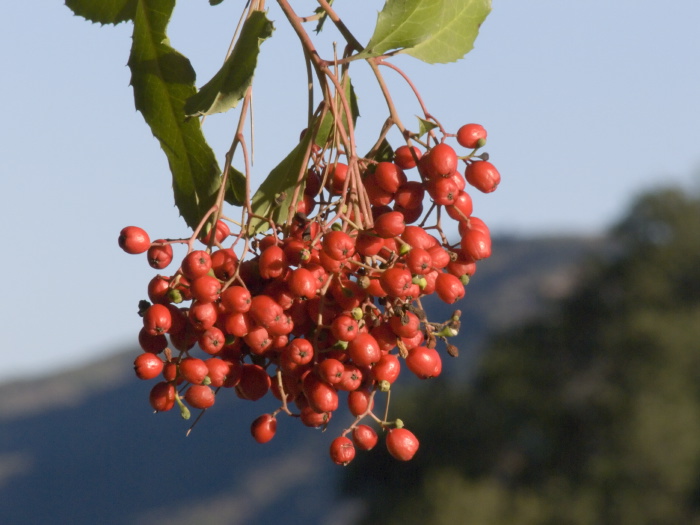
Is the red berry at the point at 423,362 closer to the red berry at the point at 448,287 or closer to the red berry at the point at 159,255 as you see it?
the red berry at the point at 448,287

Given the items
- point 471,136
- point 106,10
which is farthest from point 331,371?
point 106,10

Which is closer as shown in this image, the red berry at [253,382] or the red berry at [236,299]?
the red berry at [236,299]

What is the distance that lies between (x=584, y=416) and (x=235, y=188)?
47997 mm

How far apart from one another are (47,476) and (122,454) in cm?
729

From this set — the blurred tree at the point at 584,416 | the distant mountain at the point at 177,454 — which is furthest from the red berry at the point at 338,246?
the distant mountain at the point at 177,454

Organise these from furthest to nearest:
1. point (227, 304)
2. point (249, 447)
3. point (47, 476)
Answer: point (47, 476)
point (249, 447)
point (227, 304)

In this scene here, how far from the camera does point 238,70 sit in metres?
2.27

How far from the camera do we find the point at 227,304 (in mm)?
2146

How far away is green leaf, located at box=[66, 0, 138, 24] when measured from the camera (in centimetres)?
258

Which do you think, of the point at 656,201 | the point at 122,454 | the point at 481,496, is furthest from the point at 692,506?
the point at 122,454

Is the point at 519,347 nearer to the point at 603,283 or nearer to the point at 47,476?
the point at 603,283

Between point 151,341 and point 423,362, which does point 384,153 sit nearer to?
point 423,362

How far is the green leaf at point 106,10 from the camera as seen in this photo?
2.58m

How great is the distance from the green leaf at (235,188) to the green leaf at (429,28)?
1.45ft
